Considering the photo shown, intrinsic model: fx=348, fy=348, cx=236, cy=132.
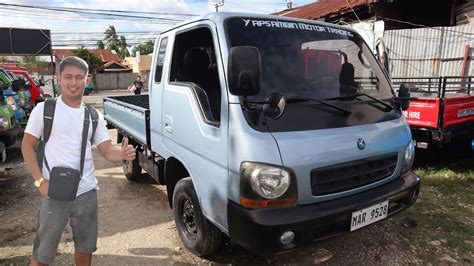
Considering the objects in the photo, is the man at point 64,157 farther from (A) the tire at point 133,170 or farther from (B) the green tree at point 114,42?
(B) the green tree at point 114,42

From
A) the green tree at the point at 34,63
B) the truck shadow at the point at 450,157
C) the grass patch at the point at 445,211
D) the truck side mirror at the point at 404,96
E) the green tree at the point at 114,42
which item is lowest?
the grass patch at the point at 445,211

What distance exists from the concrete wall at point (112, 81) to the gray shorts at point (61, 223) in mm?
42850

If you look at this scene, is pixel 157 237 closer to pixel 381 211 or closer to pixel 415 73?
pixel 381 211

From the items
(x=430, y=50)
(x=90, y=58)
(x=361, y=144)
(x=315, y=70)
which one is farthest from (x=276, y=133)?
(x=90, y=58)

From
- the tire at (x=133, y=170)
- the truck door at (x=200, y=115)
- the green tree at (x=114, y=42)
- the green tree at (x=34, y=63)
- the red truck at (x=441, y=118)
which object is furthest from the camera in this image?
the green tree at (x=114, y=42)

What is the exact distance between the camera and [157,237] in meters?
3.66

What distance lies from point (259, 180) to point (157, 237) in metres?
1.87

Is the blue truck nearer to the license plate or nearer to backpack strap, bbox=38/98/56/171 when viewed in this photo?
the license plate

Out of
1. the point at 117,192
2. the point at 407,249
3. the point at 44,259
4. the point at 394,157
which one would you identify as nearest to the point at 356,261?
the point at 407,249

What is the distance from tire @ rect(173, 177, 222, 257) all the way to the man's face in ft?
4.07

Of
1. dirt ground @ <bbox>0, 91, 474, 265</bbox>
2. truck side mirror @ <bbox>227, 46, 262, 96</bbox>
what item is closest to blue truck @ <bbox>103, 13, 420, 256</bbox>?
truck side mirror @ <bbox>227, 46, 262, 96</bbox>

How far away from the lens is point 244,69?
2225 mm

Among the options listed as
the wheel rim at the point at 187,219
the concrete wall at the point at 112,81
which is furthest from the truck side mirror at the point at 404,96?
the concrete wall at the point at 112,81

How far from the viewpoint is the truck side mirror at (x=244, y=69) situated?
221 centimetres
